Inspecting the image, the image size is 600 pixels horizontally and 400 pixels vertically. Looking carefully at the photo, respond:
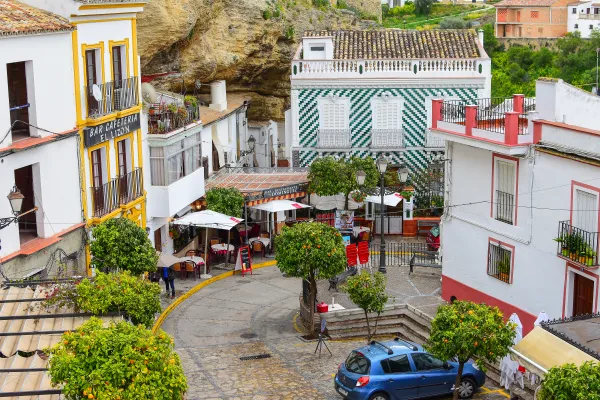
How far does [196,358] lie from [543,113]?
11580 millimetres

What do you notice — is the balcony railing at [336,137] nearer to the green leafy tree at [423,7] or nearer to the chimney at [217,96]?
the chimney at [217,96]

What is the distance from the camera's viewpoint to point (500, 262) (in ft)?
88.7

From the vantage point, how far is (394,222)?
40.8 m

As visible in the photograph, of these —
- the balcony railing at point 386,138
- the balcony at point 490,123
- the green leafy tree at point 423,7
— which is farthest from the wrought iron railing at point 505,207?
the green leafy tree at point 423,7

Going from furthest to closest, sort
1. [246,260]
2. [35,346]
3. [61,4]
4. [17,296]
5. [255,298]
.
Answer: [246,260]
[255,298]
[61,4]
[17,296]
[35,346]

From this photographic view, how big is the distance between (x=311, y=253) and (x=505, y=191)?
220 inches

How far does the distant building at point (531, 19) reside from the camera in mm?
119938

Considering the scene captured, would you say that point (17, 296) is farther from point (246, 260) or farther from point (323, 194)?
A: point (323, 194)

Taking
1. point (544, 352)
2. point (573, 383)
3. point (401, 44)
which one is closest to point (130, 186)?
point (544, 352)

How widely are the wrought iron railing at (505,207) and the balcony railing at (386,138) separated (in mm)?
15632

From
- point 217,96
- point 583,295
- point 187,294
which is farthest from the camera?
point 217,96

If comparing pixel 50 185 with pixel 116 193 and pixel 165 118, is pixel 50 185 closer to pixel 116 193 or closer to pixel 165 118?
pixel 116 193

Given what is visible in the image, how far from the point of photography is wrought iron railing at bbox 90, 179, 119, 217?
29203 millimetres

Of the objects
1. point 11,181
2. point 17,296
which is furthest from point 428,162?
point 17,296
